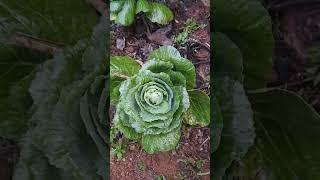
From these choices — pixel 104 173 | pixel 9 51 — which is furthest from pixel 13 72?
pixel 104 173

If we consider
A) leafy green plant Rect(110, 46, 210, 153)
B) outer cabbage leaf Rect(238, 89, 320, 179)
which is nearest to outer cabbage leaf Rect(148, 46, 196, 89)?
leafy green plant Rect(110, 46, 210, 153)

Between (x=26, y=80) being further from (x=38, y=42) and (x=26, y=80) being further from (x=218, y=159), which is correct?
(x=218, y=159)

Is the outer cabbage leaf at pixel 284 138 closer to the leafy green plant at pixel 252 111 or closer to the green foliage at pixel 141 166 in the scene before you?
the leafy green plant at pixel 252 111

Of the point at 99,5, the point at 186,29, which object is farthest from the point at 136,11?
the point at 99,5

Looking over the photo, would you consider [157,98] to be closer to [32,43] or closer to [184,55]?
[184,55]

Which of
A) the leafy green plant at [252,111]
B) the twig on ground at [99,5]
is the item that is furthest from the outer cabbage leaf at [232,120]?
the twig on ground at [99,5]

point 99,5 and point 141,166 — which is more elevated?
point 99,5

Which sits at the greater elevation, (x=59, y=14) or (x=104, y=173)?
(x=59, y=14)
